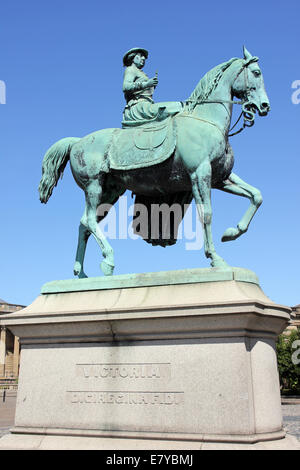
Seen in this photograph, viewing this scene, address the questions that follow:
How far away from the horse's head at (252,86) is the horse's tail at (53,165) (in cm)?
289

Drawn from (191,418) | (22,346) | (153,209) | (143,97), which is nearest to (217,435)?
(191,418)

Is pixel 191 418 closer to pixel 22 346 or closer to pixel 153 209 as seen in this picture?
pixel 22 346

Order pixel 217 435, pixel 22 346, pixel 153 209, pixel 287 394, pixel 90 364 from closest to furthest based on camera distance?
pixel 217 435 → pixel 90 364 → pixel 22 346 → pixel 153 209 → pixel 287 394

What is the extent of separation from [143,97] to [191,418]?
17.0ft

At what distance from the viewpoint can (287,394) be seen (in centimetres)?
4378

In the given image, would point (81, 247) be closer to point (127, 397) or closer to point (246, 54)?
point (127, 397)

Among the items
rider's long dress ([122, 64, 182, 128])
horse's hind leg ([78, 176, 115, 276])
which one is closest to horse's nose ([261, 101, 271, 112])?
rider's long dress ([122, 64, 182, 128])

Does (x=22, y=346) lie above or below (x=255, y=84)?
below

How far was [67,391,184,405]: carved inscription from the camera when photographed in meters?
6.36

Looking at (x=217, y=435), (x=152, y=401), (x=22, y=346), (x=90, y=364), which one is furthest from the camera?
(x=22, y=346)

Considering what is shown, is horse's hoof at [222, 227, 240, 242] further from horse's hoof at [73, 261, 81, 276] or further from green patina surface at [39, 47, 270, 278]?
horse's hoof at [73, 261, 81, 276]

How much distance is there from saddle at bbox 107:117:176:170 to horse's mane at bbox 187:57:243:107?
0.64 meters

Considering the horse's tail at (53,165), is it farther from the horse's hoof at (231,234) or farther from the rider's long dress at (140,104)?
the horse's hoof at (231,234)

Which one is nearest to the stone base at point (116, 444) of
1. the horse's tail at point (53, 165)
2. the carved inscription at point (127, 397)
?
the carved inscription at point (127, 397)
